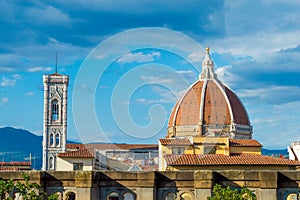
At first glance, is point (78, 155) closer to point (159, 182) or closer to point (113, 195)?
point (113, 195)

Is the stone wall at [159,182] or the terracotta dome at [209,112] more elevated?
the terracotta dome at [209,112]

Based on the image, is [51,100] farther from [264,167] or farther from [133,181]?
[133,181]

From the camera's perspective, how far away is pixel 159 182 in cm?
1739

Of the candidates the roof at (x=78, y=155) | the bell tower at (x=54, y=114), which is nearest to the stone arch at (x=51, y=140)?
the bell tower at (x=54, y=114)

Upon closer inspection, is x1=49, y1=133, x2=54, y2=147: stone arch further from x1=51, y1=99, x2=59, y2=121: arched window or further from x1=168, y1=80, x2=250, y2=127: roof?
x1=168, y1=80, x2=250, y2=127: roof

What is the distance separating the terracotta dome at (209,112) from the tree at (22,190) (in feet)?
242

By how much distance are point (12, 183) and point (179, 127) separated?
78592 mm

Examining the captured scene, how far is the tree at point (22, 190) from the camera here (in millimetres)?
15922

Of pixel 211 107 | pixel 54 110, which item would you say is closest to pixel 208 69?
pixel 211 107

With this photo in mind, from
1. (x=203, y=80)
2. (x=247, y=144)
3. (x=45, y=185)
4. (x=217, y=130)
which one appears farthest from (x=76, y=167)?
(x=203, y=80)

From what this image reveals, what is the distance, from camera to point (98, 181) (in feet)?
56.7

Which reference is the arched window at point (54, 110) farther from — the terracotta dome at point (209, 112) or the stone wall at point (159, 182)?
the stone wall at point (159, 182)

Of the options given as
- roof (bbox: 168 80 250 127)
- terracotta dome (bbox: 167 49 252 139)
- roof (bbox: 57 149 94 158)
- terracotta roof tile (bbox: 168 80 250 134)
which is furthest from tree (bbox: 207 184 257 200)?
roof (bbox: 168 80 250 127)

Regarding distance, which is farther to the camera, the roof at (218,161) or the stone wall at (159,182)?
the roof at (218,161)
